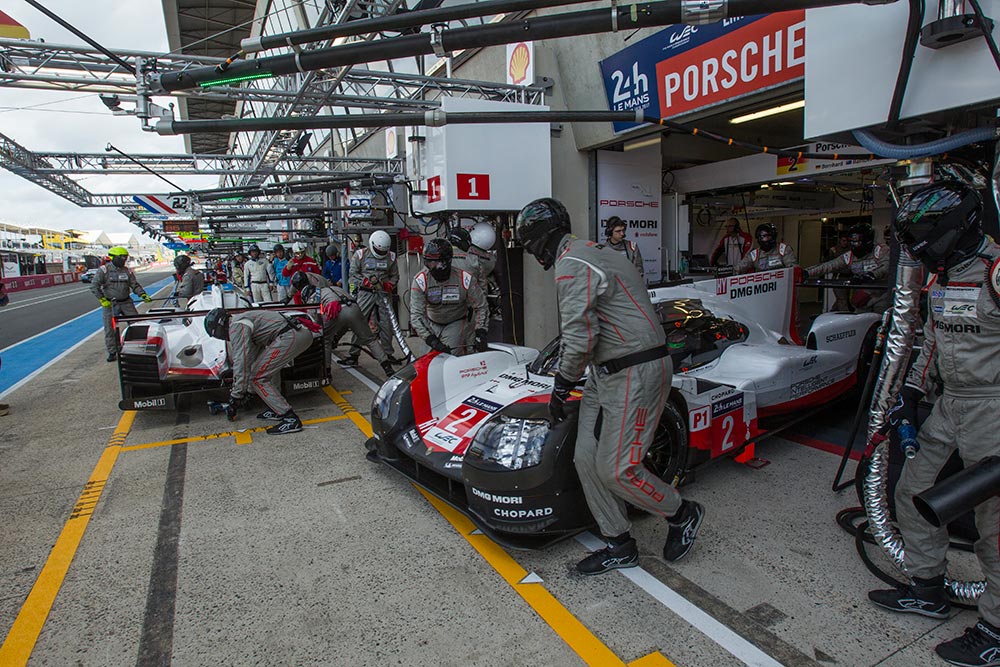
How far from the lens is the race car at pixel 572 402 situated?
2.84 m

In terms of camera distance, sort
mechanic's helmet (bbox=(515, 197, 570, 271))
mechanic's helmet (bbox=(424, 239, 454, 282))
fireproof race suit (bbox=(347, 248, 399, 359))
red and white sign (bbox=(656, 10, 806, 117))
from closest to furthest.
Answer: mechanic's helmet (bbox=(515, 197, 570, 271)) < red and white sign (bbox=(656, 10, 806, 117)) < mechanic's helmet (bbox=(424, 239, 454, 282)) < fireproof race suit (bbox=(347, 248, 399, 359))

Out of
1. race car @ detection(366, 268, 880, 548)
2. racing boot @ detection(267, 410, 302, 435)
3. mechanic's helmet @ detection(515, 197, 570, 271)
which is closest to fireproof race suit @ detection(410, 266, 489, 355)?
race car @ detection(366, 268, 880, 548)

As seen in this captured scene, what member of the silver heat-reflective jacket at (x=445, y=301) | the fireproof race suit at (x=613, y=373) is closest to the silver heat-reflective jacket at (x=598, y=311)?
the fireproof race suit at (x=613, y=373)

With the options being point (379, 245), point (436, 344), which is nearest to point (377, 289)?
point (379, 245)

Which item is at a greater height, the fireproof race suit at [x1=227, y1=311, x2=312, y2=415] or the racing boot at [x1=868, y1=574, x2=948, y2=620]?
the fireproof race suit at [x1=227, y1=311, x2=312, y2=415]

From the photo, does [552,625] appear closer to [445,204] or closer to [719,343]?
[719,343]

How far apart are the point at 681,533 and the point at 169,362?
4887 mm

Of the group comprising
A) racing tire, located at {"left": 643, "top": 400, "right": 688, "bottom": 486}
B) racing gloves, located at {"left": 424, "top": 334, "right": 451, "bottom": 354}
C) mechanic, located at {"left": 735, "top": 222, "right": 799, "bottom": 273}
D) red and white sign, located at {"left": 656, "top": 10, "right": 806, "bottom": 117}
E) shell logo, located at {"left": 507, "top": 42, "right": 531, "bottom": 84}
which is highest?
shell logo, located at {"left": 507, "top": 42, "right": 531, "bottom": 84}

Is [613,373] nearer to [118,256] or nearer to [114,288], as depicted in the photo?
[118,256]

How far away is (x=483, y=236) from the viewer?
739cm

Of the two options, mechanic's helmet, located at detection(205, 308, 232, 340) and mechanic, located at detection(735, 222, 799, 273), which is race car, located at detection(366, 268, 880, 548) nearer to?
mechanic's helmet, located at detection(205, 308, 232, 340)

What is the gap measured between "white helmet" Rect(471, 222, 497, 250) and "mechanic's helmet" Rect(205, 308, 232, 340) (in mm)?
3220

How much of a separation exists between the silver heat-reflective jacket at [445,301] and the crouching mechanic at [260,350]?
111cm

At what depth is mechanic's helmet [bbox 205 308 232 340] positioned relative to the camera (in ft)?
16.6
